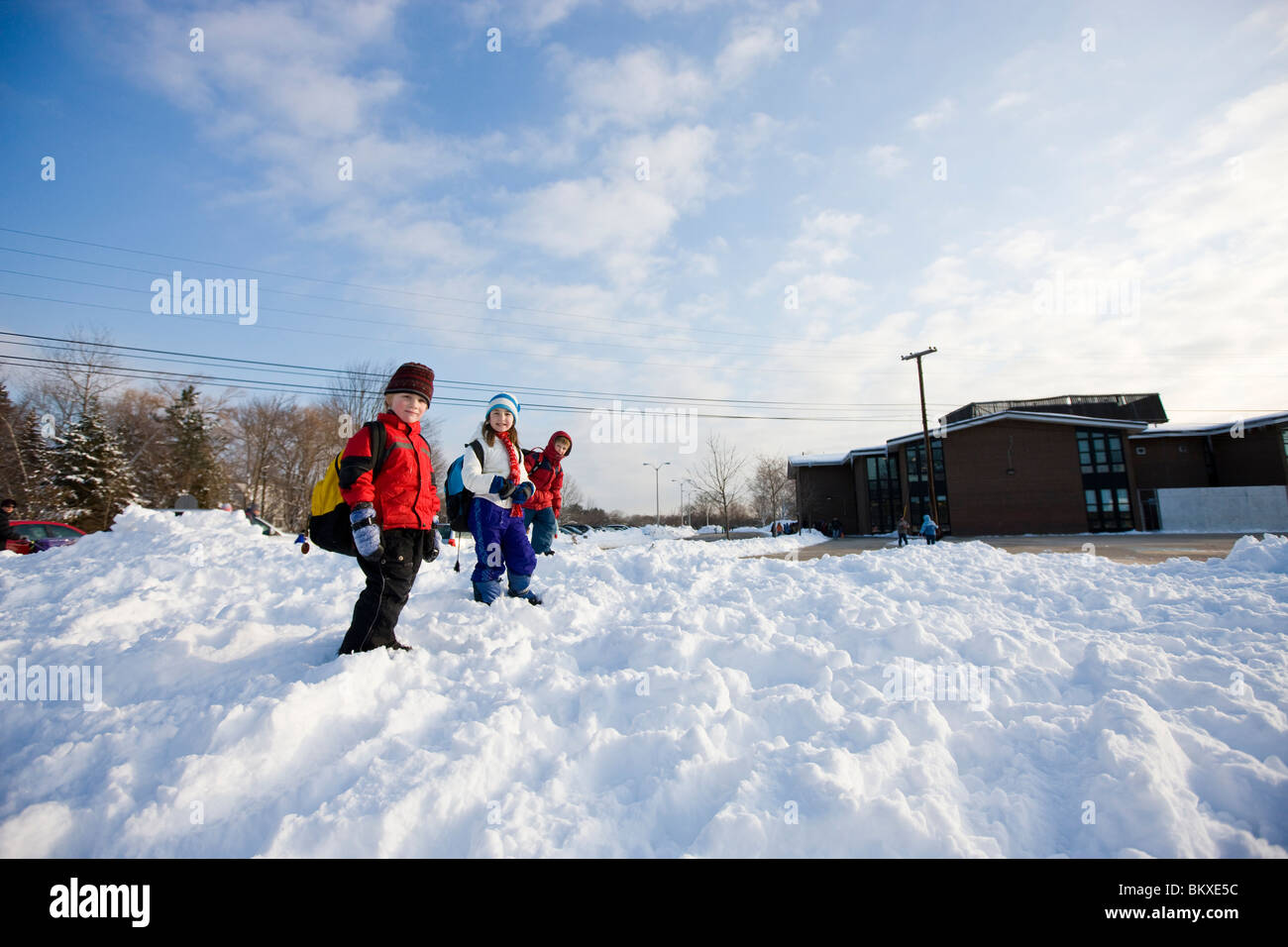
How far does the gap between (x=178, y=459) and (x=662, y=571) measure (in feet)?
146

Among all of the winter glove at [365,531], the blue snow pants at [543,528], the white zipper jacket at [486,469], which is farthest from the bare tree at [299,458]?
the winter glove at [365,531]

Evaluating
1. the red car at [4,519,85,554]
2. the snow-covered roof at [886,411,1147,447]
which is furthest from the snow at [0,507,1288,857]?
the snow-covered roof at [886,411,1147,447]

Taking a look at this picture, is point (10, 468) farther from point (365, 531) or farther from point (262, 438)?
point (365, 531)

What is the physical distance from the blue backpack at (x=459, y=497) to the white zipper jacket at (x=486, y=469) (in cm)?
4

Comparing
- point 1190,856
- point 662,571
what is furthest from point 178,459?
point 1190,856

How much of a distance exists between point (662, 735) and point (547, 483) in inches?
189

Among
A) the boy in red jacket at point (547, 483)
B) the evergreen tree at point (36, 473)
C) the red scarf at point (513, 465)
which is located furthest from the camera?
the evergreen tree at point (36, 473)

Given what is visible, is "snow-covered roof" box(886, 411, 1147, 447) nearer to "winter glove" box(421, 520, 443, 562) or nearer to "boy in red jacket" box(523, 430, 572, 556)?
"boy in red jacket" box(523, 430, 572, 556)

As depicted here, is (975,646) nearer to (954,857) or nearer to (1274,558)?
(954,857)

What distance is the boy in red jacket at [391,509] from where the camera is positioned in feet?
10.9

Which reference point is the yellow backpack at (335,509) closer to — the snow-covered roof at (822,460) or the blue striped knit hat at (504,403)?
the blue striped knit hat at (504,403)

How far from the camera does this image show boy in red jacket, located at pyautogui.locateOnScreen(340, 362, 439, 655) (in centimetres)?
332

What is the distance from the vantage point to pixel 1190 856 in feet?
6.43

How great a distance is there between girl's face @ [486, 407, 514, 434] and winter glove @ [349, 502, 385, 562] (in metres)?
1.96
